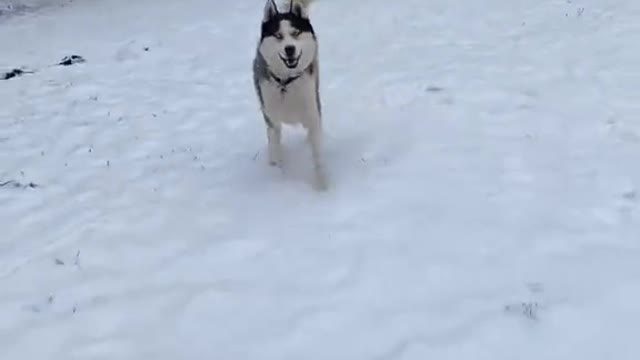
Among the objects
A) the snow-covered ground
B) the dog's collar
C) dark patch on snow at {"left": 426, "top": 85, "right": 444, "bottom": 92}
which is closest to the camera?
the snow-covered ground

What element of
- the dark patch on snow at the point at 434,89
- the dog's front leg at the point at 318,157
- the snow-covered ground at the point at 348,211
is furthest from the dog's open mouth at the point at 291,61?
the dark patch on snow at the point at 434,89

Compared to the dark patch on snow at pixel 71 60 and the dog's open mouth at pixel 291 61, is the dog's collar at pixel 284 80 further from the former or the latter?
the dark patch on snow at pixel 71 60

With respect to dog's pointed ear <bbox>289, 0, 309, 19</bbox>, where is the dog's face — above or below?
below

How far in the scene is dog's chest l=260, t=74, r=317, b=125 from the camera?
18.5ft

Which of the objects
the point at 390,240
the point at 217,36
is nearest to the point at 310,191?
the point at 390,240

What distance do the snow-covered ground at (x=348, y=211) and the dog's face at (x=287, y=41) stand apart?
900 millimetres

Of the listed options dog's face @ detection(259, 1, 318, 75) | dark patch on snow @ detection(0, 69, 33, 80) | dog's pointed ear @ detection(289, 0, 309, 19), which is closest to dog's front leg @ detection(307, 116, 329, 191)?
dog's face @ detection(259, 1, 318, 75)

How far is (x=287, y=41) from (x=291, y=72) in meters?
0.26

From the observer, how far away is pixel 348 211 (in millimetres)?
5258

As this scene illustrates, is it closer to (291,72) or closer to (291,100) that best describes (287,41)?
(291,72)

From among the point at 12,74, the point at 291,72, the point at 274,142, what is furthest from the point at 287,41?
the point at 12,74

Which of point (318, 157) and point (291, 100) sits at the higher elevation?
point (291, 100)

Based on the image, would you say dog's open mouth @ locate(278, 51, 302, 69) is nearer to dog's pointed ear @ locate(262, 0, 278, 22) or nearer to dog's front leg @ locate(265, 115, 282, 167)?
dog's pointed ear @ locate(262, 0, 278, 22)

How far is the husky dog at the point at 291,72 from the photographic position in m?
5.43
